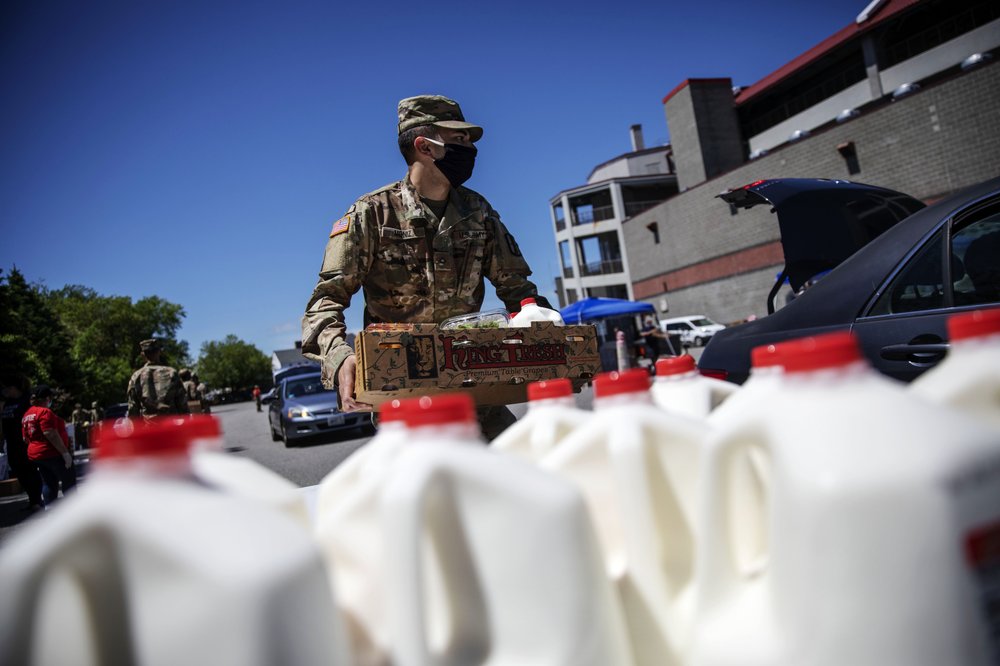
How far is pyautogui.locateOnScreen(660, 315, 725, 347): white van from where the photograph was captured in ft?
94.5

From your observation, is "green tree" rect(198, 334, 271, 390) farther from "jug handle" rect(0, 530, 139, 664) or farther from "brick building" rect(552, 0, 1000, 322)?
"jug handle" rect(0, 530, 139, 664)

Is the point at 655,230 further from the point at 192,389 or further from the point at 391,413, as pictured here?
the point at 391,413

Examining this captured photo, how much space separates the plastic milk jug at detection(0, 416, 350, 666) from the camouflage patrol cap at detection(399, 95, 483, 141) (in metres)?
2.34

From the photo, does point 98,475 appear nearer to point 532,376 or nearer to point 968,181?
point 532,376

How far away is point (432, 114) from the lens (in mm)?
2723

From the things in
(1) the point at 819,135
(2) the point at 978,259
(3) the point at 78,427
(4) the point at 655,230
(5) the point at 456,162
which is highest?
(1) the point at 819,135

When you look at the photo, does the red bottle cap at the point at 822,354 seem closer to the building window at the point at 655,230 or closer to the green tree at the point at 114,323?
the building window at the point at 655,230

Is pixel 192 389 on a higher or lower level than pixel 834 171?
lower

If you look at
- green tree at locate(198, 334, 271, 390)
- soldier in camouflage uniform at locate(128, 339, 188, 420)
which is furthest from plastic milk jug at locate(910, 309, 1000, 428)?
green tree at locate(198, 334, 271, 390)

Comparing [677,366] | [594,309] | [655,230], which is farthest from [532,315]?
[655,230]

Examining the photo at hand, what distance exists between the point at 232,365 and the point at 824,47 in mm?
94386

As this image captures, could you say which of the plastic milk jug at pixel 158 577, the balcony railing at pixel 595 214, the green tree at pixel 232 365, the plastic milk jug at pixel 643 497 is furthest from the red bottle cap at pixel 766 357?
the green tree at pixel 232 365

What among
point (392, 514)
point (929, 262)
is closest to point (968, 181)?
point (929, 262)

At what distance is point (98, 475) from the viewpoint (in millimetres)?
587
